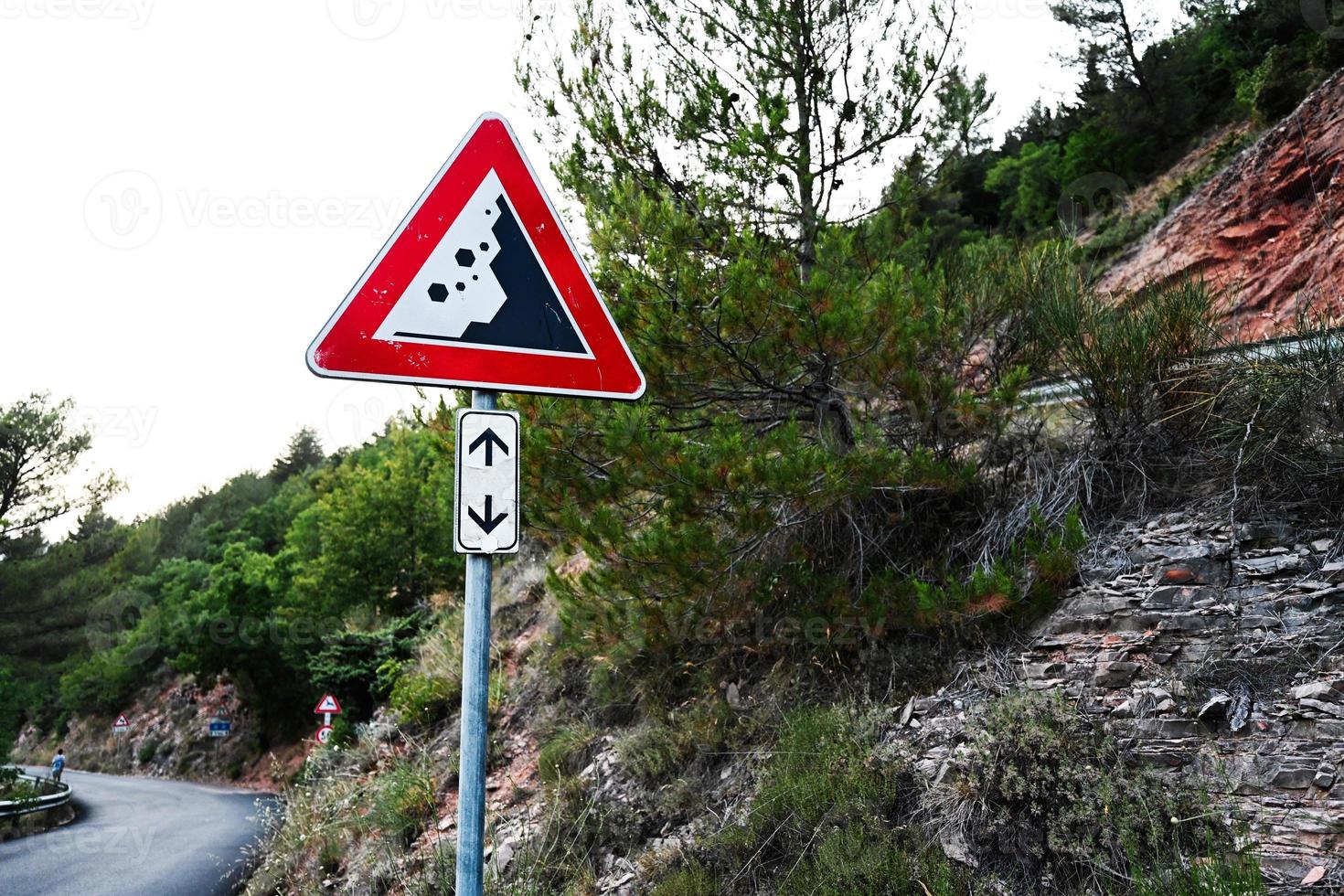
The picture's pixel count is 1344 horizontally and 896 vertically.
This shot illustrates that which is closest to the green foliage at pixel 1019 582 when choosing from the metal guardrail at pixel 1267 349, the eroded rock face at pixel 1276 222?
the metal guardrail at pixel 1267 349

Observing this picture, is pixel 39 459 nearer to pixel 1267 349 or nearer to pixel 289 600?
pixel 289 600

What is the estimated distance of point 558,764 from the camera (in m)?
5.69

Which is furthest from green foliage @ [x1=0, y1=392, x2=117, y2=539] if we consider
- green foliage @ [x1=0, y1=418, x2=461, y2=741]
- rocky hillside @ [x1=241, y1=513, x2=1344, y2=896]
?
rocky hillside @ [x1=241, y1=513, x2=1344, y2=896]

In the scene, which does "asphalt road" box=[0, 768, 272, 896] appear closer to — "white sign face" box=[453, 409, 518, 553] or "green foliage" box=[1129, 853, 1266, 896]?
"white sign face" box=[453, 409, 518, 553]

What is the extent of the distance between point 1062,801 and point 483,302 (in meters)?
2.70

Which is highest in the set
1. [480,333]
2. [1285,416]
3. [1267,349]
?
[480,333]

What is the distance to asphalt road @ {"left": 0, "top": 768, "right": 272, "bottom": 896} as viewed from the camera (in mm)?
10039

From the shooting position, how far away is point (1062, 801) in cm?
312

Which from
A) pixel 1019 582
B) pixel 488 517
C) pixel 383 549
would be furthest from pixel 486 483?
pixel 383 549

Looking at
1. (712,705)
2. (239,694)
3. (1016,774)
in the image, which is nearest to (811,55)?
(712,705)

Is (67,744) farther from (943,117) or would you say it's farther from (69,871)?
(943,117)

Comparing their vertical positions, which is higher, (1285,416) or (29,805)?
(1285,416)

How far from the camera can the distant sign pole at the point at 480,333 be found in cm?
205

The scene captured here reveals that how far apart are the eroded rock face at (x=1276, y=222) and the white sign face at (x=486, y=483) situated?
6406 millimetres
